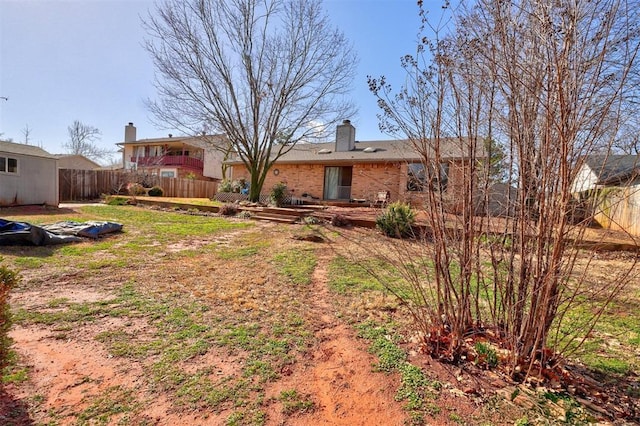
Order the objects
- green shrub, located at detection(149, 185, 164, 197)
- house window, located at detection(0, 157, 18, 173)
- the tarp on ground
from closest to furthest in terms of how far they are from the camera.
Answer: the tarp on ground, house window, located at detection(0, 157, 18, 173), green shrub, located at detection(149, 185, 164, 197)

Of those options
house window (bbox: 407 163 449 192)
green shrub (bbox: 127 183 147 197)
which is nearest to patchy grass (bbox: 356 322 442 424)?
house window (bbox: 407 163 449 192)

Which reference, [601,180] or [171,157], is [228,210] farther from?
[171,157]

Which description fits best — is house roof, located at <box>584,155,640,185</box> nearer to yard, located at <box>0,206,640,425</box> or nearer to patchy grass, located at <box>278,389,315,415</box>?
yard, located at <box>0,206,640,425</box>

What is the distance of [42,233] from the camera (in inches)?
233

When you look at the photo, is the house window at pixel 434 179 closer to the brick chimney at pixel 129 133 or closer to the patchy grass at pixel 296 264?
the patchy grass at pixel 296 264

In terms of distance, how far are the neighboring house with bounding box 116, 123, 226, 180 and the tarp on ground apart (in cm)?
2064

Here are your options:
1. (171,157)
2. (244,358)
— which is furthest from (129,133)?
(244,358)

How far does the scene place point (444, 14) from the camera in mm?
2260

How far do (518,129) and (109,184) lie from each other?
75.2 feet

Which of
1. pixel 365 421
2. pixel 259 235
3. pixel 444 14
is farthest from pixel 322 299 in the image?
pixel 259 235

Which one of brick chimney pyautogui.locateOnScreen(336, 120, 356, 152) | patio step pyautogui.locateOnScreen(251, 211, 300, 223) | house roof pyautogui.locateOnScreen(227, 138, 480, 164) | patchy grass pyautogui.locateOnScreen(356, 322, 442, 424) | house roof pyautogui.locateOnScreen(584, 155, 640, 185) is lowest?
patchy grass pyautogui.locateOnScreen(356, 322, 442, 424)

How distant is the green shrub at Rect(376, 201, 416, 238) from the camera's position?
7715mm

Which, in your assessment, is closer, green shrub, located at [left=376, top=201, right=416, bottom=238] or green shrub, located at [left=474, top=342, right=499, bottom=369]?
green shrub, located at [left=474, top=342, right=499, bottom=369]

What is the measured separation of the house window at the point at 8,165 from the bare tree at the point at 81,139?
36172mm
